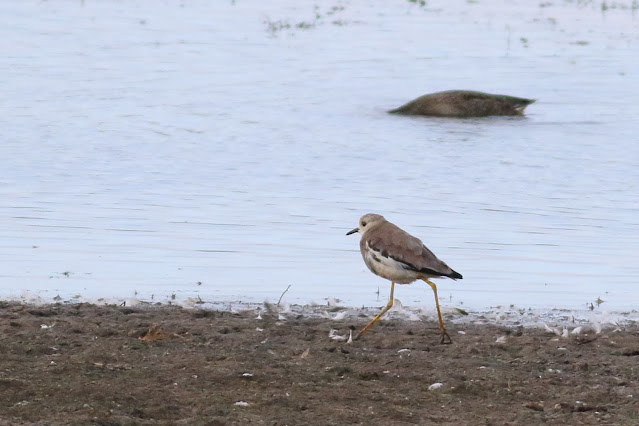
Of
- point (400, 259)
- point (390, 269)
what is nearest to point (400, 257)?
point (400, 259)

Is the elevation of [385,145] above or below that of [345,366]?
below

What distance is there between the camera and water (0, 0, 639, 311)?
991 centimetres

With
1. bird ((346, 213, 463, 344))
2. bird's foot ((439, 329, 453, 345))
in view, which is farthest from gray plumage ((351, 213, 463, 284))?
bird's foot ((439, 329, 453, 345))

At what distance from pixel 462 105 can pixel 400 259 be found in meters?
13.2

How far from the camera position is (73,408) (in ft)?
19.5

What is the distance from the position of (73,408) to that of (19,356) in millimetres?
973

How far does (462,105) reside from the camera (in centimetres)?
2059

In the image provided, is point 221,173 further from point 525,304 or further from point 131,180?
point 525,304

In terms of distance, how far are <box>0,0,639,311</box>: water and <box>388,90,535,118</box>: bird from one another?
0.34m

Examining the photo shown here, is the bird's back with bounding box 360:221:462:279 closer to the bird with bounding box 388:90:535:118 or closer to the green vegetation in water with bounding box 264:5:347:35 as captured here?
the bird with bounding box 388:90:535:118

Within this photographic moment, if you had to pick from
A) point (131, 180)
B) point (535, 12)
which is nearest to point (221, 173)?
point (131, 180)

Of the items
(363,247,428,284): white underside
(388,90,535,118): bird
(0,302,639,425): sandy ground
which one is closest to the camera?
(0,302,639,425): sandy ground

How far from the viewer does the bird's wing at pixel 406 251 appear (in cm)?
755

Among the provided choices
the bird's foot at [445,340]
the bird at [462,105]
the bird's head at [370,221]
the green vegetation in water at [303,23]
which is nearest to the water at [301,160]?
the green vegetation in water at [303,23]
